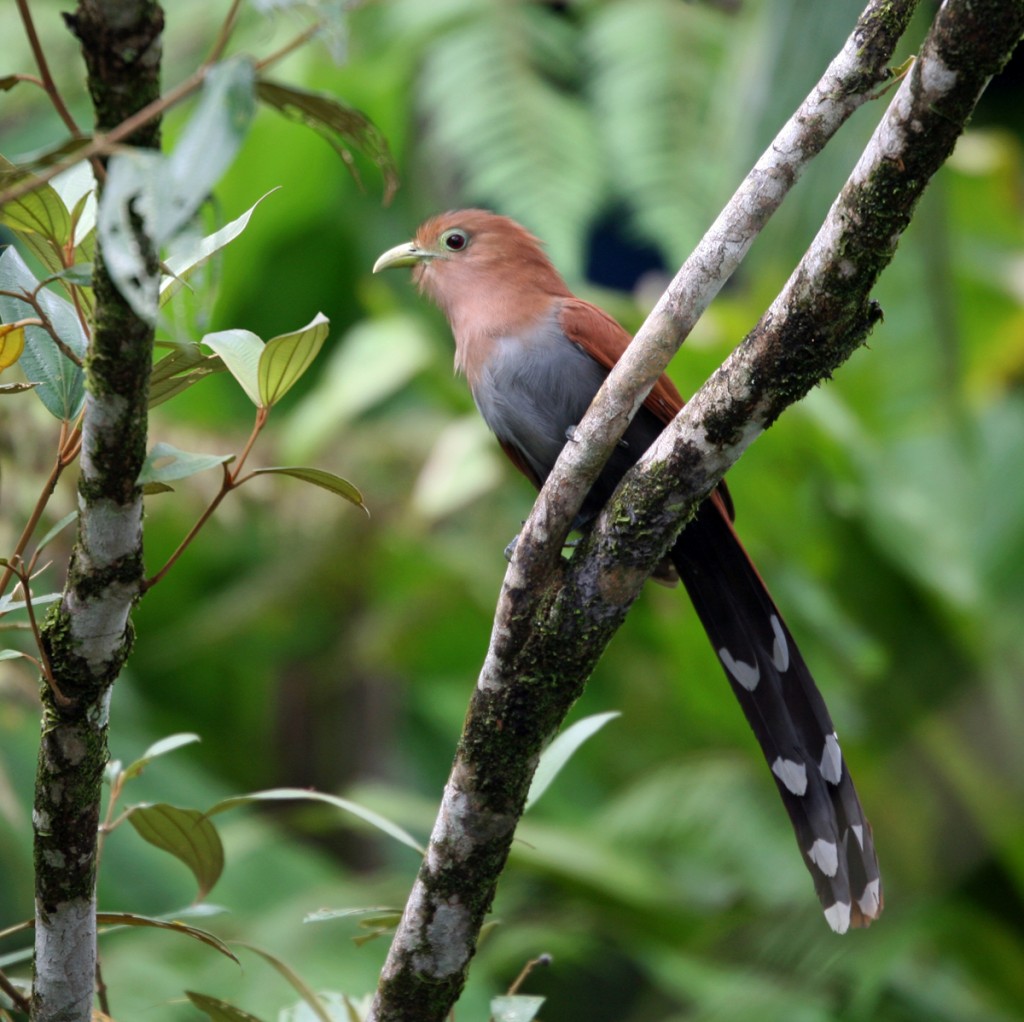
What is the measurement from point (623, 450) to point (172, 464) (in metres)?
1.07

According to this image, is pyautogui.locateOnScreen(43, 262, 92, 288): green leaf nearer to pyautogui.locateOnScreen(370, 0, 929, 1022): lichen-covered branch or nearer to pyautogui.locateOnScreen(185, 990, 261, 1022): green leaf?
pyautogui.locateOnScreen(370, 0, 929, 1022): lichen-covered branch

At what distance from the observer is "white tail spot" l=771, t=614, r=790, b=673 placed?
1.68 m

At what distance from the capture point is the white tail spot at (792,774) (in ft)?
5.31

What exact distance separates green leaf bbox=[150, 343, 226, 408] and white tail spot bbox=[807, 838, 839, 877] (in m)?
1.01

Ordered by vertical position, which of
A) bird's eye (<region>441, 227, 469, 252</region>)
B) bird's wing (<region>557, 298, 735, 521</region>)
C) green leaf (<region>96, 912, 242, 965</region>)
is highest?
bird's eye (<region>441, 227, 469, 252</region>)

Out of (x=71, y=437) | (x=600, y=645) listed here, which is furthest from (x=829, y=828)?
(x=71, y=437)

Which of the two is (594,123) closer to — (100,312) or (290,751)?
(290,751)

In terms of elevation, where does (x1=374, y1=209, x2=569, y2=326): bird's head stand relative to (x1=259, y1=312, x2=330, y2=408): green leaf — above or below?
below

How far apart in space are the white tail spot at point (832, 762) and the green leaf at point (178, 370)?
3.29ft

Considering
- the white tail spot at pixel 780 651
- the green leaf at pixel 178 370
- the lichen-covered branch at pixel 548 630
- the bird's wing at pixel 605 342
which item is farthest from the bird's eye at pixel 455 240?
the green leaf at pixel 178 370

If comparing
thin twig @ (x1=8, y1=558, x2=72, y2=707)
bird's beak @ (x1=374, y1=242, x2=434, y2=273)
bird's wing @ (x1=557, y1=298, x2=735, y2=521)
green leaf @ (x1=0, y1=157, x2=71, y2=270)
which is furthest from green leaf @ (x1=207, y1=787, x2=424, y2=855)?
bird's beak @ (x1=374, y1=242, x2=434, y2=273)

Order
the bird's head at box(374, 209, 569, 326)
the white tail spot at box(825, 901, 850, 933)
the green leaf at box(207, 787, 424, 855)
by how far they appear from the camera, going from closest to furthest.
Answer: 1. the green leaf at box(207, 787, 424, 855)
2. the white tail spot at box(825, 901, 850, 933)
3. the bird's head at box(374, 209, 569, 326)

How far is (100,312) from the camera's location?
2.69ft

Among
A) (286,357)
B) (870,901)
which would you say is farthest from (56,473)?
(870,901)
